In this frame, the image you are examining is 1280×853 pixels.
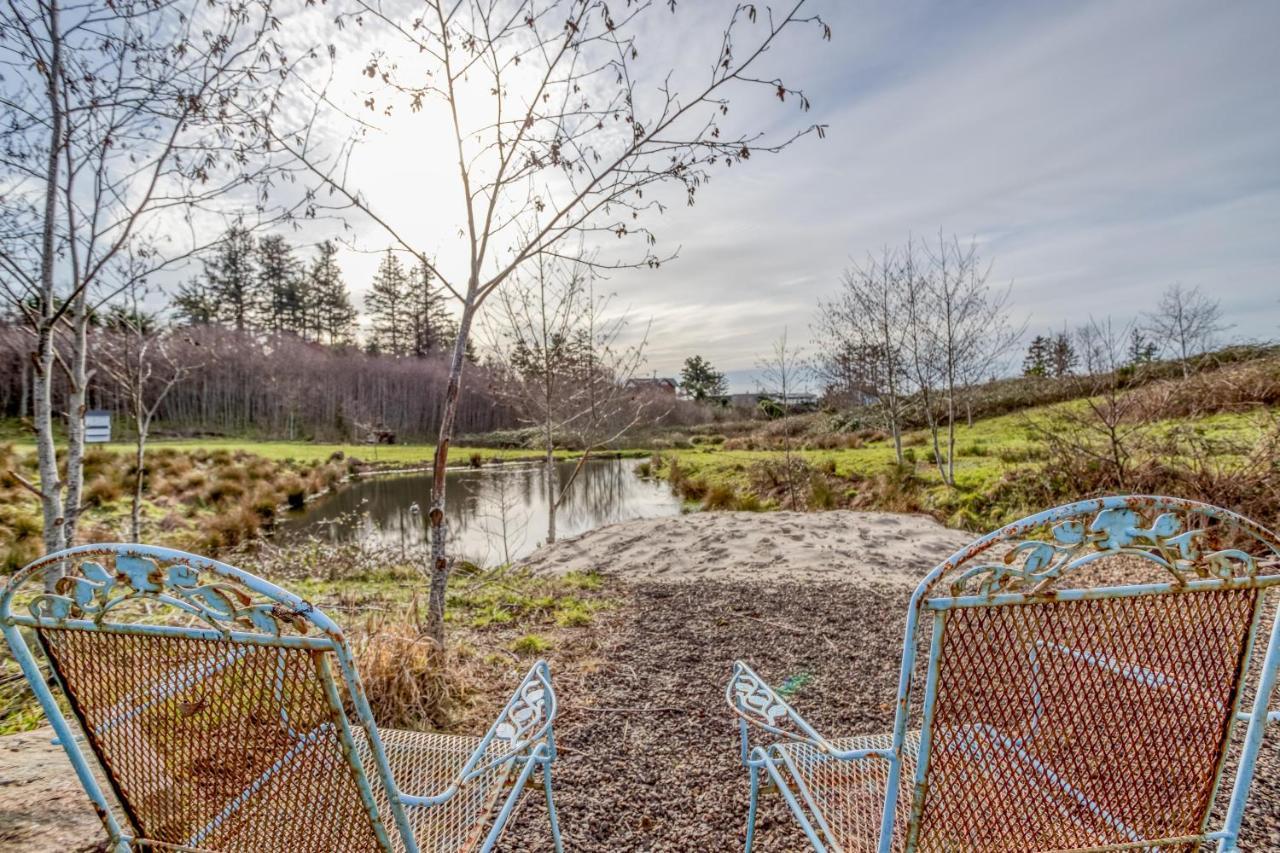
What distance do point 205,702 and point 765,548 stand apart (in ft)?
20.5

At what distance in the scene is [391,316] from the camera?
4353 centimetres

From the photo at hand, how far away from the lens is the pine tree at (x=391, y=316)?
4281 centimetres

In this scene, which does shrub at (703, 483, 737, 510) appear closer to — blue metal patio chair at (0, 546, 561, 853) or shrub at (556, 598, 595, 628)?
shrub at (556, 598, 595, 628)

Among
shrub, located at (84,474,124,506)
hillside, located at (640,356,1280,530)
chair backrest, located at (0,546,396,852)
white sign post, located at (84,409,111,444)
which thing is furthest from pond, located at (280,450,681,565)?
chair backrest, located at (0,546,396,852)

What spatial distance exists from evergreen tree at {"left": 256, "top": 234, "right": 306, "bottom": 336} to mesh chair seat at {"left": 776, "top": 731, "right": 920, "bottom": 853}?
140ft

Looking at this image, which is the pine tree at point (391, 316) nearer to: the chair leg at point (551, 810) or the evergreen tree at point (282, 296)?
the evergreen tree at point (282, 296)

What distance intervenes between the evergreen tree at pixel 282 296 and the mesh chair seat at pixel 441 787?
137 feet

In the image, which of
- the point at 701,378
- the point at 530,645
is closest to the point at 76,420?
the point at 530,645

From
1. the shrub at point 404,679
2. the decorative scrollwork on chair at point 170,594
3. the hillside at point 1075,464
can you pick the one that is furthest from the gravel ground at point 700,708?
the hillside at point 1075,464

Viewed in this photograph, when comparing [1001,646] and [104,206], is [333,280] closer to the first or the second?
[104,206]

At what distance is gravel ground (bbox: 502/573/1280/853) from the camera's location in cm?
214

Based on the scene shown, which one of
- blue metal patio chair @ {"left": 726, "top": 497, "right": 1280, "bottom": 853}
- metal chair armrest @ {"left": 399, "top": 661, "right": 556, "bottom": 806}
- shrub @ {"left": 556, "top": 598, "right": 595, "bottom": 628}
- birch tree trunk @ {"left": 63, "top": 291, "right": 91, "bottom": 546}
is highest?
birch tree trunk @ {"left": 63, "top": 291, "right": 91, "bottom": 546}

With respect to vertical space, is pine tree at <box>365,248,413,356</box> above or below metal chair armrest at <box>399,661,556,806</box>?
above

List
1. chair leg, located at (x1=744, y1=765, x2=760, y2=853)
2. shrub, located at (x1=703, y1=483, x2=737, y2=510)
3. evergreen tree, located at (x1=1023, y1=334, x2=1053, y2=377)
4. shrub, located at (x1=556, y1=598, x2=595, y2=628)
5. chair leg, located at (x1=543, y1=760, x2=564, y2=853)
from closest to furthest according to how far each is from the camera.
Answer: chair leg, located at (x1=744, y1=765, x2=760, y2=853) → chair leg, located at (x1=543, y1=760, x2=564, y2=853) → shrub, located at (x1=556, y1=598, x2=595, y2=628) → shrub, located at (x1=703, y1=483, x2=737, y2=510) → evergreen tree, located at (x1=1023, y1=334, x2=1053, y2=377)
